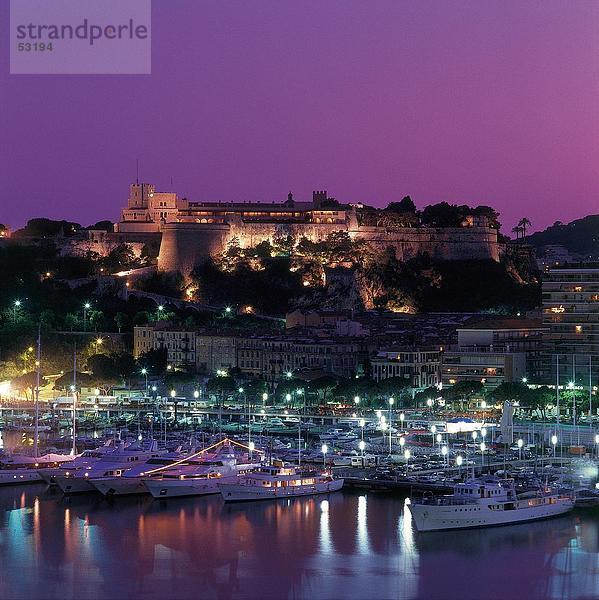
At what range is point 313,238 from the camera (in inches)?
2009

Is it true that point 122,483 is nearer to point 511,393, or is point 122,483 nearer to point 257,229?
point 511,393

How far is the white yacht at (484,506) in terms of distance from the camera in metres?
24.1

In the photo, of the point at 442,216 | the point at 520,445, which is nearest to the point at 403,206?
the point at 442,216

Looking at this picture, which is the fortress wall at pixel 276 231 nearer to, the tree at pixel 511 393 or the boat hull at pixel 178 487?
the tree at pixel 511 393

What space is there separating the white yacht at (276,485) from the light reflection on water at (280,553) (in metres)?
0.18

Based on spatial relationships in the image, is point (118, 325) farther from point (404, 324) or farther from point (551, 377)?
point (551, 377)

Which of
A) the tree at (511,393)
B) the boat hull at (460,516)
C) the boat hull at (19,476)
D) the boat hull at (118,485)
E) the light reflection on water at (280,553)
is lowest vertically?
the light reflection on water at (280,553)

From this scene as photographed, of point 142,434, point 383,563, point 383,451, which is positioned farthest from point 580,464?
point 142,434

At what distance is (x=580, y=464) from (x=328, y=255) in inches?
900

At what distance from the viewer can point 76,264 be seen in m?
50.4

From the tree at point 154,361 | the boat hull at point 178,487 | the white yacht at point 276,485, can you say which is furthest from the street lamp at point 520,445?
the tree at point 154,361

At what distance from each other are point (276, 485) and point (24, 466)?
441cm

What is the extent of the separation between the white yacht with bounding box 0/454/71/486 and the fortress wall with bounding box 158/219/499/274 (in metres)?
20.1

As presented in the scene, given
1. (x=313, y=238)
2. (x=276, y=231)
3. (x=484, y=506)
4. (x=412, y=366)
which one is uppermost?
(x=276, y=231)
